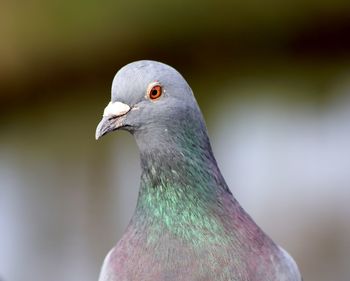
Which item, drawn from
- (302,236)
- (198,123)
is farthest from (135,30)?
(198,123)

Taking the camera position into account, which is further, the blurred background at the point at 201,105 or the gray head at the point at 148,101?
the blurred background at the point at 201,105

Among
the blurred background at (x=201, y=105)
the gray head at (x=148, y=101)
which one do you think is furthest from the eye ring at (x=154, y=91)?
the blurred background at (x=201, y=105)

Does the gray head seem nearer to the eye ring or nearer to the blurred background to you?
the eye ring

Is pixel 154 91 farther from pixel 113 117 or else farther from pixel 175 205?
pixel 175 205

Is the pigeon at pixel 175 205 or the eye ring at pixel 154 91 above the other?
the eye ring at pixel 154 91

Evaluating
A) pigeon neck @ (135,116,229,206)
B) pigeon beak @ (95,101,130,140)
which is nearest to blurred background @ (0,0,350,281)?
pigeon neck @ (135,116,229,206)

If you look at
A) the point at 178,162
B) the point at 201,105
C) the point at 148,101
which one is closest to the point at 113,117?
the point at 148,101

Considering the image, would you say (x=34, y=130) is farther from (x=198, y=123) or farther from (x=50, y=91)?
(x=198, y=123)

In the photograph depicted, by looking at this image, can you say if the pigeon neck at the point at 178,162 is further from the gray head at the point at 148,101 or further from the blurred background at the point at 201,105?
the blurred background at the point at 201,105
